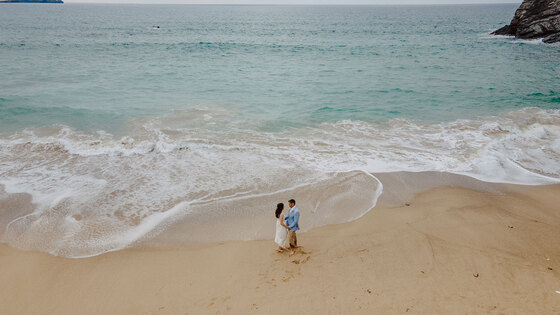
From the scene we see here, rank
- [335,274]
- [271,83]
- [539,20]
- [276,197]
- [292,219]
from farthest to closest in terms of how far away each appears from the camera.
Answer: [539,20] → [271,83] → [276,197] → [292,219] → [335,274]

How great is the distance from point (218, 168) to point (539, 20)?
179 feet

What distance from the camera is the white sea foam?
26.3ft

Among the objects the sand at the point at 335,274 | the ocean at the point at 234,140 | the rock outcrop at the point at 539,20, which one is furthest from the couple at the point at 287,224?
the rock outcrop at the point at 539,20

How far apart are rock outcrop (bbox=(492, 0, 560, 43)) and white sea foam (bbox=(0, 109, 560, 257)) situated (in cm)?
3759

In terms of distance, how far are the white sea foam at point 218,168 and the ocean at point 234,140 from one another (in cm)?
6

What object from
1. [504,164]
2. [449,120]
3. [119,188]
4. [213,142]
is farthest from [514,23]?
[119,188]

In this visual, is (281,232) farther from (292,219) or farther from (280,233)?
(292,219)

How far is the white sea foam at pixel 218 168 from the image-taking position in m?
8.02

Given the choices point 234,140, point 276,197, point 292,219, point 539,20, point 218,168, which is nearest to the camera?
point 292,219

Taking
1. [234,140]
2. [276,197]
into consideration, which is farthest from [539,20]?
[276,197]

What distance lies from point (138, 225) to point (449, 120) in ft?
49.6

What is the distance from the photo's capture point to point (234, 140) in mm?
13195

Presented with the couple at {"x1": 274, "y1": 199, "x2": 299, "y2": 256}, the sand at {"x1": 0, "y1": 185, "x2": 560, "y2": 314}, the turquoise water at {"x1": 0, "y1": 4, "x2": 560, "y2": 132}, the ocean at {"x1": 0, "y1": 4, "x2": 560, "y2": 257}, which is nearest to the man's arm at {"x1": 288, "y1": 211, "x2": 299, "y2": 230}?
the couple at {"x1": 274, "y1": 199, "x2": 299, "y2": 256}

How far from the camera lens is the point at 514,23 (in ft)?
160
